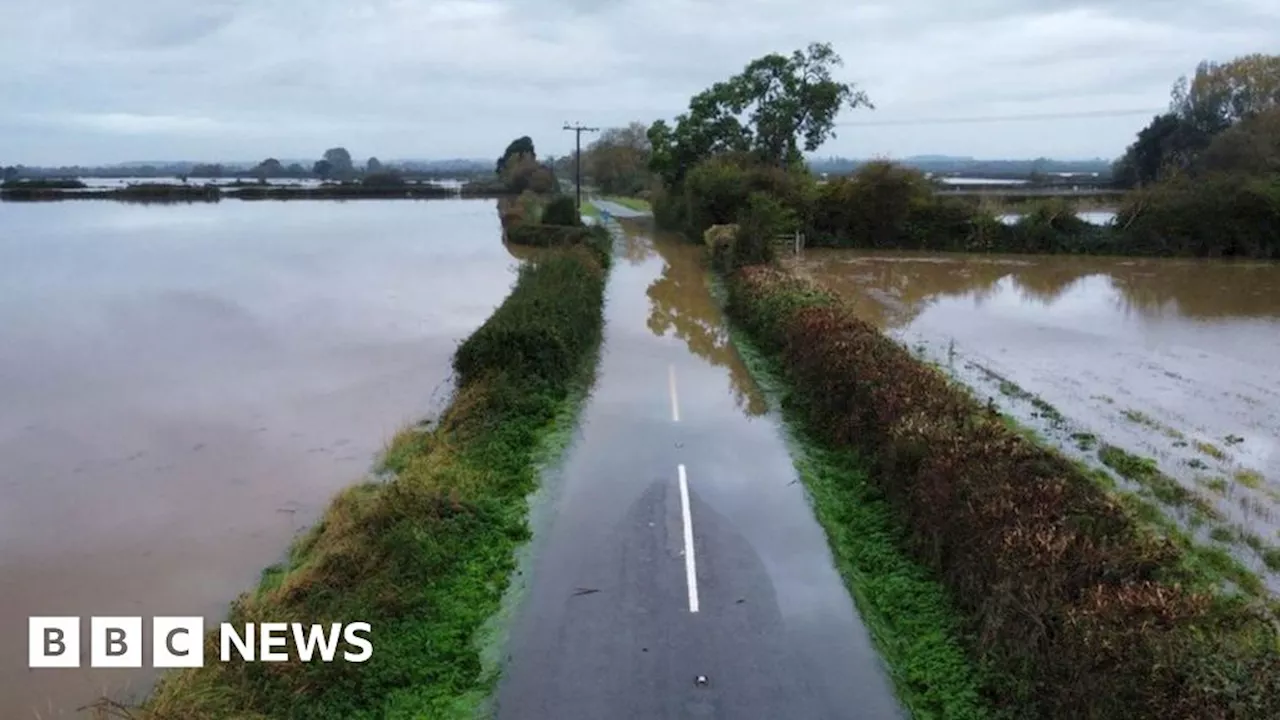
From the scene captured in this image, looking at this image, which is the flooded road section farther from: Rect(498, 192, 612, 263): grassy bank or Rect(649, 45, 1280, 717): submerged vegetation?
Rect(649, 45, 1280, 717): submerged vegetation

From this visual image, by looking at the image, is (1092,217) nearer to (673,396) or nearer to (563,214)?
(563,214)

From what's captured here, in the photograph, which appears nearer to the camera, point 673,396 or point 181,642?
Answer: point 181,642

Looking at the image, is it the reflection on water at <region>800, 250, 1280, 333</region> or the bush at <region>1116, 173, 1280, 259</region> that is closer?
the reflection on water at <region>800, 250, 1280, 333</region>

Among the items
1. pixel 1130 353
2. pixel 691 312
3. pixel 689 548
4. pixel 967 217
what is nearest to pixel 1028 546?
pixel 689 548

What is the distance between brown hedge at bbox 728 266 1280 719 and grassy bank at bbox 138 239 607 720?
3.83 m

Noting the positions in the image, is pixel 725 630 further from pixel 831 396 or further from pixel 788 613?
pixel 831 396

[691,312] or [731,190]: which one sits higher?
[731,190]

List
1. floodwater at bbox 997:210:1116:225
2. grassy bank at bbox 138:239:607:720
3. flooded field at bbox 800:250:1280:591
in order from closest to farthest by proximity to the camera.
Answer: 1. grassy bank at bbox 138:239:607:720
2. flooded field at bbox 800:250:1280:591
3. floodwater at bbox 997:210:1116:225

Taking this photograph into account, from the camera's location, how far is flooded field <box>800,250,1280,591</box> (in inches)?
455

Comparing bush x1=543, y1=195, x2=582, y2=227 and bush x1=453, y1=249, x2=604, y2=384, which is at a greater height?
bush x1=543, y1=195, x2=582, y2=227

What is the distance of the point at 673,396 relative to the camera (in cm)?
1612

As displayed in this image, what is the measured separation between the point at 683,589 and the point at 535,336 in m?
7.66

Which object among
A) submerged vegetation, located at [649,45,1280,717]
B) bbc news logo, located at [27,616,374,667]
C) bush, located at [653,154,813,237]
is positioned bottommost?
bbc news logo, located at [27,616,374,667]

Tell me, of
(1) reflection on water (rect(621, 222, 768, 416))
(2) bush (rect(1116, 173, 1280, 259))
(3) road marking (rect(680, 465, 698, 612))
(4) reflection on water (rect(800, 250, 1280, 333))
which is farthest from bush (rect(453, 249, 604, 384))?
(2) bush (rect(1116, 173, 1280, 259))
